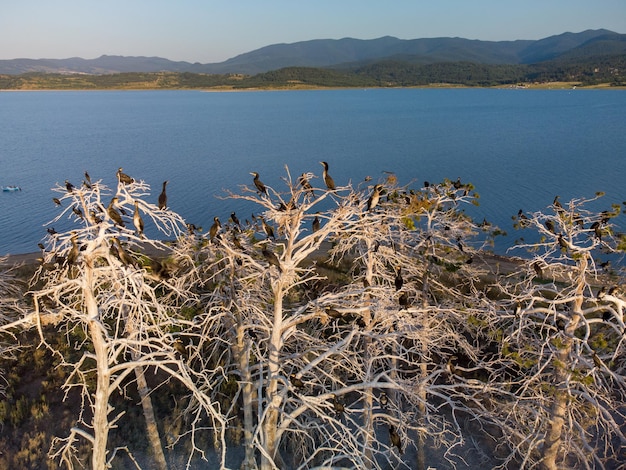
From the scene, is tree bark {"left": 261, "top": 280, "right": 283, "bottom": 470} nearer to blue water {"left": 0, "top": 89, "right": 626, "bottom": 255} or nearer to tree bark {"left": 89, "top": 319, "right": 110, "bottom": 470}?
tree bark {"left": 89, "top": 319, "right": 110, "bottom": 470}

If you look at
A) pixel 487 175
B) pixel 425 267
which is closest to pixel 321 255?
pixel 425 267

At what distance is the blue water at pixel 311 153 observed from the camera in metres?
29.7

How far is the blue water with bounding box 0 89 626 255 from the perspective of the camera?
29719mm

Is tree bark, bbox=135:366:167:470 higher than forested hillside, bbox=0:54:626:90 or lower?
lower

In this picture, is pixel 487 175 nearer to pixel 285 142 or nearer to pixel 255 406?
pixel 285 142

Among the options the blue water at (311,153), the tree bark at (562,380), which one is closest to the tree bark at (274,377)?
the tree bark at (562,380)

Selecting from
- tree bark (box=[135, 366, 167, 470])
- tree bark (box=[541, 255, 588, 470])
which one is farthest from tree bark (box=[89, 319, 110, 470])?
tree bark (box=[541, 255, 588, 470])

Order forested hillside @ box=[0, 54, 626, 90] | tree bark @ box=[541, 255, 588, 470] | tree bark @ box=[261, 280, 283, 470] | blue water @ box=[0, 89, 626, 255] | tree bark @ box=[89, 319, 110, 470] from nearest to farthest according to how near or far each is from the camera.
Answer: tree bark @ box=[89, 319, 110, 470]
tree bark @ box=[261, 280, 283, 470]
tree bark @ box=[541, 255, 588, 470]
blue water @ box=[0, 89, 626, 255]
forested hillside @ box=[0, 54, 626, 90]

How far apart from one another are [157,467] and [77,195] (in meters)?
7.03

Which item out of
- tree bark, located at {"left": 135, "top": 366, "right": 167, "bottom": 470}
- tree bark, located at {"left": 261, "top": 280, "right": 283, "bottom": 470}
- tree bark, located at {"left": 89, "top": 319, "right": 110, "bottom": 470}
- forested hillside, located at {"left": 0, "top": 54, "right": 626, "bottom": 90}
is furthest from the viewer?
forested hillside, located at {"left": 0, "top": 54, "right": 626, "bottom": 90}

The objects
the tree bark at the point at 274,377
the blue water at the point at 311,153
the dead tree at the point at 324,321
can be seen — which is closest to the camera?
the dead tree at the point at 324,321

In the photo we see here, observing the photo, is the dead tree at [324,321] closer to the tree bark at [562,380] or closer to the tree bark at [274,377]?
the tree bark at [274,377]

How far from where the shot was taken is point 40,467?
9.81 metres

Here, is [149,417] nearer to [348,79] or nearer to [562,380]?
[562,380]
